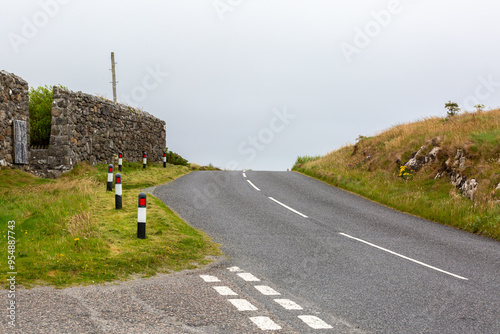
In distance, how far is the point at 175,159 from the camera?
102ft

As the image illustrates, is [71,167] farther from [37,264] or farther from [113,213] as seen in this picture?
[37,264]

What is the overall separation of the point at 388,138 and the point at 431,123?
2551 millimetres

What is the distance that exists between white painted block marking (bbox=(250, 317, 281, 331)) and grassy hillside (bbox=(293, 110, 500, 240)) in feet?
30.5

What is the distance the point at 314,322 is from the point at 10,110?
1462 centimetres

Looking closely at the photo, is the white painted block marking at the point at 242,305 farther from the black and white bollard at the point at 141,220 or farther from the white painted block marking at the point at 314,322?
the black and white bollard at the point at 141,220

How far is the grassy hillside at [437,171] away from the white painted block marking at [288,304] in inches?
336

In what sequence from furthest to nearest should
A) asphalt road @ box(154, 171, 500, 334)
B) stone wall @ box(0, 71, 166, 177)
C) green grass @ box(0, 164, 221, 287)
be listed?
stone wall @ box(0, 71, 166, 177), green grass @ box(0, 164, 221, 287), asphalt road @ box(154, 171, 500, 334)

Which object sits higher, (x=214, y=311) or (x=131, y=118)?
(x=131, y=118)

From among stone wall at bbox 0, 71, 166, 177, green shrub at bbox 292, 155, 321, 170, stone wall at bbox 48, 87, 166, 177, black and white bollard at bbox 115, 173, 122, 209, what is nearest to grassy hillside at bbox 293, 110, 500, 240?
green shrub at bbox 292, 155, 321, 170

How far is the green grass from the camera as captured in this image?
7.17 m

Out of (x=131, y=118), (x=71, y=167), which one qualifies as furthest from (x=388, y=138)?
(x=71, y=167)

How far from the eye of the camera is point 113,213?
1137 centimetres

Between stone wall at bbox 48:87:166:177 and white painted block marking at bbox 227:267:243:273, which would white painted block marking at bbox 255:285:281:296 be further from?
stone wall at bbox 48:87:166:177

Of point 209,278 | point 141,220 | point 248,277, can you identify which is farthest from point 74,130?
point 248,277
